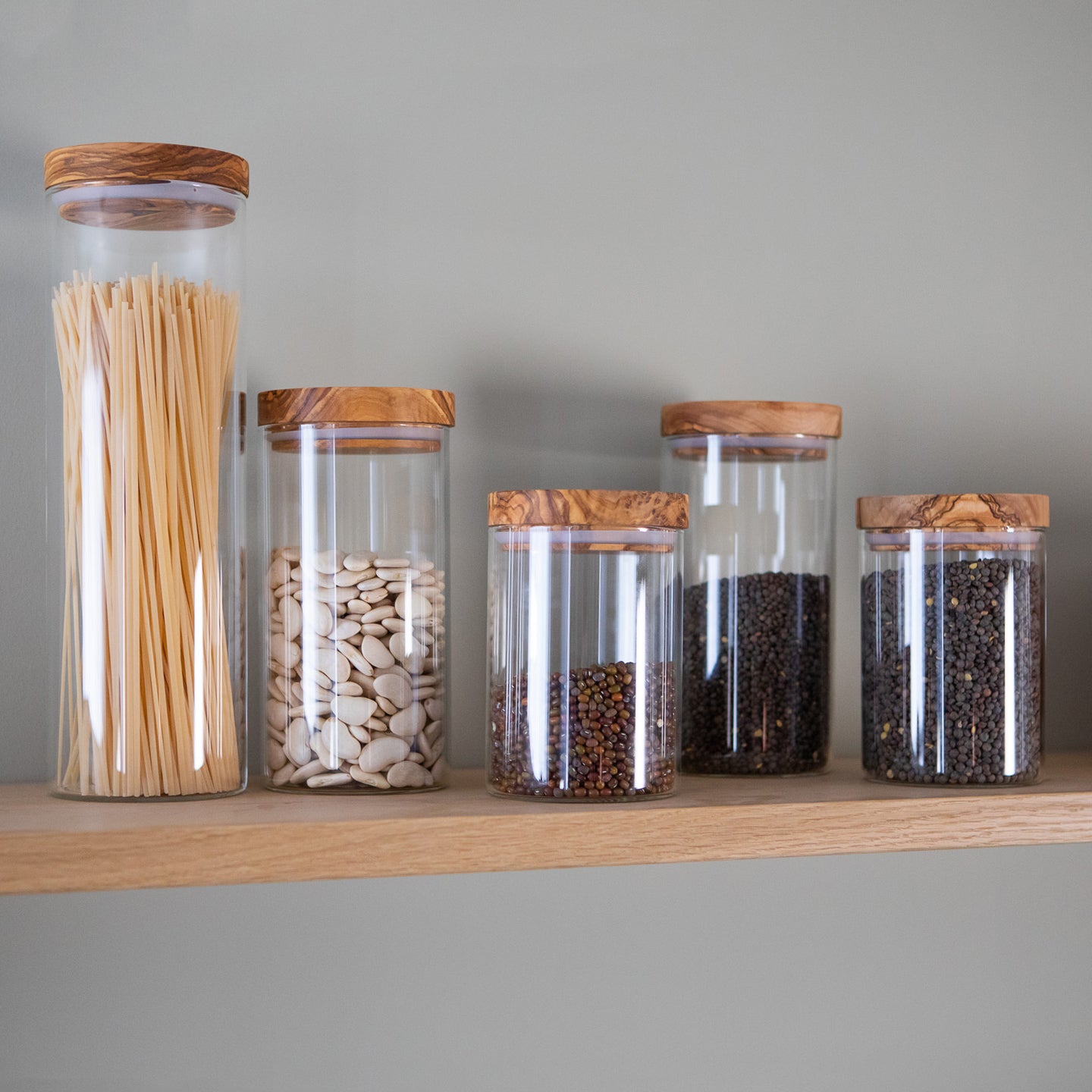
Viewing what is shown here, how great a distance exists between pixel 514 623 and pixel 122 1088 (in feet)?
1.44

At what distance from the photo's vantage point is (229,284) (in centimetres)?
77

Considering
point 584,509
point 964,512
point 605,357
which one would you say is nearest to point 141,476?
point 584,509

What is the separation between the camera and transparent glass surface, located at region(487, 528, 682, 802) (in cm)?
75

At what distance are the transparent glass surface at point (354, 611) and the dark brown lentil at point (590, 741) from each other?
57 millimetres

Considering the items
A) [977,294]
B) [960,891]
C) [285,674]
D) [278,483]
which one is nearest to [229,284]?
[278,483]

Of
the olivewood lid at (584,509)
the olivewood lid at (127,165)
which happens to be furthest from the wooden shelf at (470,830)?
the olivewood lid at (127,165)

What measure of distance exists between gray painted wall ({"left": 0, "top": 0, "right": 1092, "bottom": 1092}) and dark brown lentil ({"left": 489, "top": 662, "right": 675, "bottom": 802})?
85mm

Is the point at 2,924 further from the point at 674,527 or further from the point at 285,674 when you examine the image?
the point at 674,527

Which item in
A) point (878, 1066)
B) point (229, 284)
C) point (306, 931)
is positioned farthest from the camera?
point (878, 1066)

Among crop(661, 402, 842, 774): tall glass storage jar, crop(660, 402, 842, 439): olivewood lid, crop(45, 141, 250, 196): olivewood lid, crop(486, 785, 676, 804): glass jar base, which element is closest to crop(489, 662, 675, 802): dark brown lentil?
crop(486, 785, 676, 804): glass jar base

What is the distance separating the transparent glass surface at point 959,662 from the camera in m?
0.82

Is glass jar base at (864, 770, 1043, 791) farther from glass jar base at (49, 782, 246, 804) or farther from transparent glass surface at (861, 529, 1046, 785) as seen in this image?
glass jar base at (49, 782, 246, 804)

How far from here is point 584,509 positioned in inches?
30.0

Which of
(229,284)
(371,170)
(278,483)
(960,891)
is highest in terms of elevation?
(371,170)
